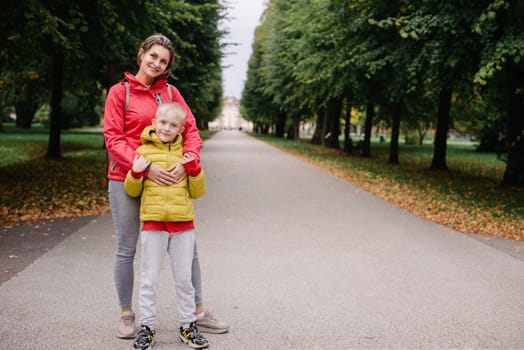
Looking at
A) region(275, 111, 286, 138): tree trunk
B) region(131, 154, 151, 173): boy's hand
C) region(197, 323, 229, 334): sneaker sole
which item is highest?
region(275, 111, 286, 138): tree trunk

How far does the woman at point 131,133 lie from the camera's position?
308 centimetres

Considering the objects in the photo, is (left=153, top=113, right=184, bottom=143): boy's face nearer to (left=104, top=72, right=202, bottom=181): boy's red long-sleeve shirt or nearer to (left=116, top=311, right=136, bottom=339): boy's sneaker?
(left=104, top=72, right=202, bottom=181): boy's red long-sleeve shirt

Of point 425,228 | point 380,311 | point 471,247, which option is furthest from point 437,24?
point 380,311

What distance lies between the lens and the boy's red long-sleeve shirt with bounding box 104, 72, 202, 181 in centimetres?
309

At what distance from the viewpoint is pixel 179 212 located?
3.10 meters

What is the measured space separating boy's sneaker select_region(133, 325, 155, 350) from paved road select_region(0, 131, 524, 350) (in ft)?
0.31

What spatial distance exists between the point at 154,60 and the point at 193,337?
1888 mm

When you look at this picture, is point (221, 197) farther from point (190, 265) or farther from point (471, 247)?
point (190, 265)

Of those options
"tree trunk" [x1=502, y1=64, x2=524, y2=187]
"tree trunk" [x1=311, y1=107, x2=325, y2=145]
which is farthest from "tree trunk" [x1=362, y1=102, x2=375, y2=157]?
"tree trunk" [x1=311, y1=107, x2=325, y2=145]

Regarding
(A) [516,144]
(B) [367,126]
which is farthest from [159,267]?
(B) [367,126]

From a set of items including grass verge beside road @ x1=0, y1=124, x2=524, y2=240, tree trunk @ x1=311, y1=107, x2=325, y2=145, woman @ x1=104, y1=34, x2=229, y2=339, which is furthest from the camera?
tree trunk @ x1=311, y1=107, x2=325, y2=145

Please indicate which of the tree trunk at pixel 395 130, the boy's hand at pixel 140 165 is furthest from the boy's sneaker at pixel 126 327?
the tree trunk at pixel 395 130

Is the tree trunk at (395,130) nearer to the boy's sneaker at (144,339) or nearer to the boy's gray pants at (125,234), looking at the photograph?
the boy's gray pants at (125,234)

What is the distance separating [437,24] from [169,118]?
789 cm
